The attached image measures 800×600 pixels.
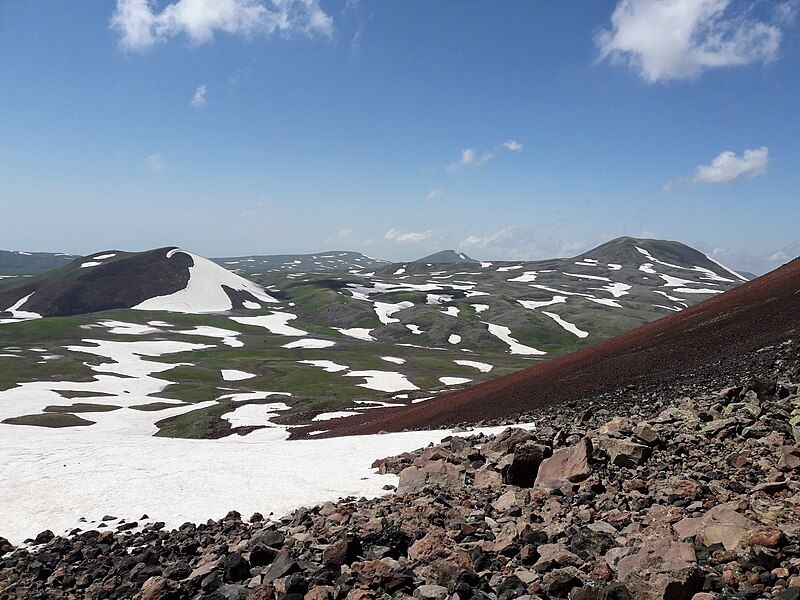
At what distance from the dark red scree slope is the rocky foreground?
14.1 metres

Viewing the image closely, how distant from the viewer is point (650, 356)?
37.7 meters

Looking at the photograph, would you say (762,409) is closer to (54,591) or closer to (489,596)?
(489,596)

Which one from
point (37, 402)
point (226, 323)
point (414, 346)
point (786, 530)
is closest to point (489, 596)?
point (786, 530)

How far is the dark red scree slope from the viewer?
109ft

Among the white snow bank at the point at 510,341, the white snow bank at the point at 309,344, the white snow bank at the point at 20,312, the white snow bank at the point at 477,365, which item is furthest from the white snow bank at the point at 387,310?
the white snow bank at the point at 20,312

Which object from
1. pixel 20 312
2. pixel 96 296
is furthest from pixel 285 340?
pixel 20 312

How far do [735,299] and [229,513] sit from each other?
46.7 m

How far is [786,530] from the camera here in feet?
32.5

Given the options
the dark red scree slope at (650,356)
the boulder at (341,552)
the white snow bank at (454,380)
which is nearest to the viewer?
the boulder at (341,552)

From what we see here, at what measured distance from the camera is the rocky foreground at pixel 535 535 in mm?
9484

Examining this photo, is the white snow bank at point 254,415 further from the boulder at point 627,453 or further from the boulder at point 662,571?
the boulder at point 662,571

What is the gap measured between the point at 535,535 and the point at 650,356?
99.6 ft

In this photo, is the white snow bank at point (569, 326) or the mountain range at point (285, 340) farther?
the white snow bank at point (569, 326)

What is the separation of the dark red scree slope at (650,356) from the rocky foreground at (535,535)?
46.1 feet
